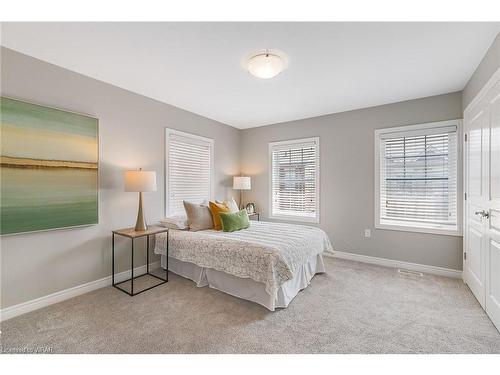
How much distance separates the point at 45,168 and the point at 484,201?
4265 mm

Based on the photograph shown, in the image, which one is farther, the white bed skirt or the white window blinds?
the white window blinds

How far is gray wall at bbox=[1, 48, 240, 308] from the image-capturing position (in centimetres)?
220

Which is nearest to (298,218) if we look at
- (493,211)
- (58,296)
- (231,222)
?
(231,222)

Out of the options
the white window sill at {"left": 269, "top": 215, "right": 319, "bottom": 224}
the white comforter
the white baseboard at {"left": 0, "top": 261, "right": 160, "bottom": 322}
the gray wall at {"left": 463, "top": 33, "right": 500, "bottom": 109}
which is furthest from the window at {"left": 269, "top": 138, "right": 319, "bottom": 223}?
the white baseboard at {"left": 0, "top": 261, "right": 160, "bottom": 322}

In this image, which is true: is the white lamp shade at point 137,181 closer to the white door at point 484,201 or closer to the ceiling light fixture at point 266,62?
the ceiling light fixture at point 266,62

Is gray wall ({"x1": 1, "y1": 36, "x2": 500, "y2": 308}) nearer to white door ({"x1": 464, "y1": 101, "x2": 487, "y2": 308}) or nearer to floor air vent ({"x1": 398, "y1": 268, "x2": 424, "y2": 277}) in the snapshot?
floor air vent ({"x1": 398, "y1": 268, "x2": 424, "y2": 277})

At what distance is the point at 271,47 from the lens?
2.10 metres

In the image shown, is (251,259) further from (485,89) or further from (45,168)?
(485,89)

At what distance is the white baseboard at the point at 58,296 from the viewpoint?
2.15 meters

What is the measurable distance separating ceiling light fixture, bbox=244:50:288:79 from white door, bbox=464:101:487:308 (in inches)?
79.5

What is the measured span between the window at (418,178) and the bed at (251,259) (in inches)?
51.9

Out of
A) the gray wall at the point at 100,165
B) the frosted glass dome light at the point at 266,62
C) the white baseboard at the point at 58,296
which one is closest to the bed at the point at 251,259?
the white baseboard at the point at 58,296
